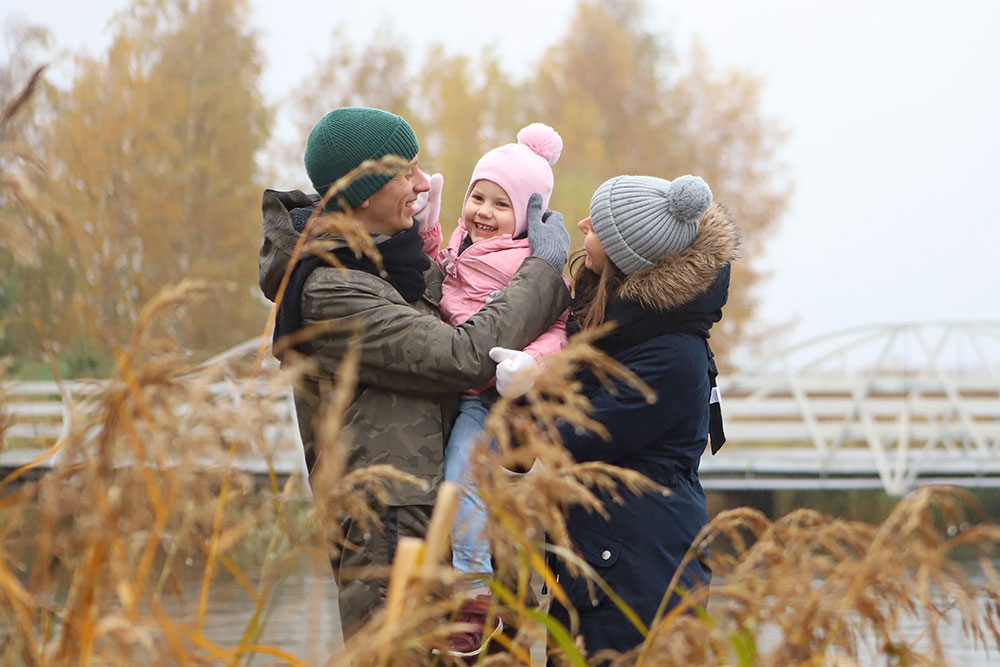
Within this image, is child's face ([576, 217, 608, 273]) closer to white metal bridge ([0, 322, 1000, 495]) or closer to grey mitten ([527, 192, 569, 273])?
grey mitten ([527, 192, 569, 273])

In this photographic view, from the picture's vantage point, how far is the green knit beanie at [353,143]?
260 centimetres

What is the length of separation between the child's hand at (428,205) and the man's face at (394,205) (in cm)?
24

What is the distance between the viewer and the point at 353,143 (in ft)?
8.55

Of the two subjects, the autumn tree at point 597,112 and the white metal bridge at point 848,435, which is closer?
the white metal bridge at point 848,435

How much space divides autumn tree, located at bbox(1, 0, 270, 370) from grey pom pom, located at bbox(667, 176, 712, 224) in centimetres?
1738

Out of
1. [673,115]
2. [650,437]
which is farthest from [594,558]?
[673,115]

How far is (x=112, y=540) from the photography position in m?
1.35

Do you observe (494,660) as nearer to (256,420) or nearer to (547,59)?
(256,420)

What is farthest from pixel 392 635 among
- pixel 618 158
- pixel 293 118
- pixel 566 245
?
pixel 618 158

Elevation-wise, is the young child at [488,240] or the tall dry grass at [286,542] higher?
the young child at [488,240]

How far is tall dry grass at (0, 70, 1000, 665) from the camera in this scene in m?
1.38

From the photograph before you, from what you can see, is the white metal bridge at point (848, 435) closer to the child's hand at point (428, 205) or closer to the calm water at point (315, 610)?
the calm water at point (315, 610)

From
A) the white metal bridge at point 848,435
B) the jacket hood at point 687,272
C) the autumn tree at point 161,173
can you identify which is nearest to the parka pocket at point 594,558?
the jacket hood at point 687,272

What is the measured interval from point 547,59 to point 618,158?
9.59ft
